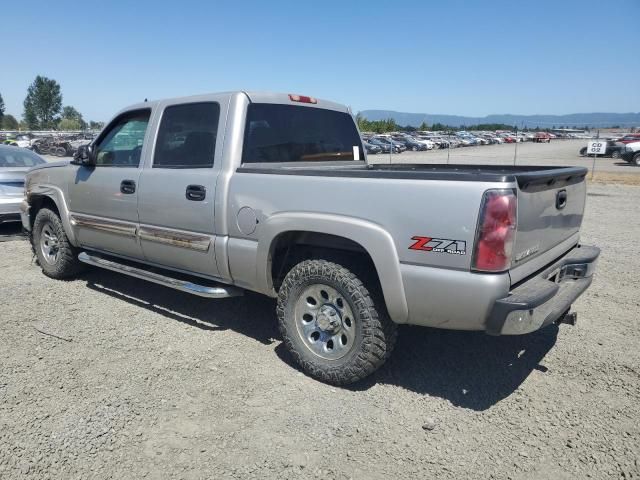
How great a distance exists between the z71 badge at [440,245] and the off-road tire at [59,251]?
4091 mm

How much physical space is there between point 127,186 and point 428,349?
2.92 meters

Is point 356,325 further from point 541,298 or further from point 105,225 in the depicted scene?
point 105,225

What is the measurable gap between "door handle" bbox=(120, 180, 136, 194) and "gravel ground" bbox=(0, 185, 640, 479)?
1141 mm

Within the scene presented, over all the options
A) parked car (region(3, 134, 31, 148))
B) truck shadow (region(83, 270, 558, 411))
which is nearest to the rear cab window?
truck shadow (region(83, 270, 558, 411))

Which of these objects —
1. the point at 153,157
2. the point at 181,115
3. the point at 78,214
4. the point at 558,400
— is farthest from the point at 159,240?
the point at 558,400

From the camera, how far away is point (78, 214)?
4996 millimetres

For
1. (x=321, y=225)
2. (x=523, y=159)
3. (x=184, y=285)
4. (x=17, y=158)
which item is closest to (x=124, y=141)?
(x=184, y=285)

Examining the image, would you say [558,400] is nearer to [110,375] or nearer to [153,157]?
[110,375]

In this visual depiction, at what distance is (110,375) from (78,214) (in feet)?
7.16

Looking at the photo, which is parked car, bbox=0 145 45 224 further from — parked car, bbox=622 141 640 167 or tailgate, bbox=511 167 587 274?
parked car, bbox=622 141 640 167

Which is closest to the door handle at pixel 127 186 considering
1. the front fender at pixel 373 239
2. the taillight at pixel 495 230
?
the front fender at pixel 373 239

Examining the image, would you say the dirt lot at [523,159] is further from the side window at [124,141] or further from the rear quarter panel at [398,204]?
the rear quarter panel at [398,204]

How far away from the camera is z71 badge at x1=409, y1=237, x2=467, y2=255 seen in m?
2.65

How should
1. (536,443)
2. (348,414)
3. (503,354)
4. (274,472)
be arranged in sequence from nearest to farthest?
1. (274,472)
2. (536,443)
3. (348,414)
4. (503,354)
